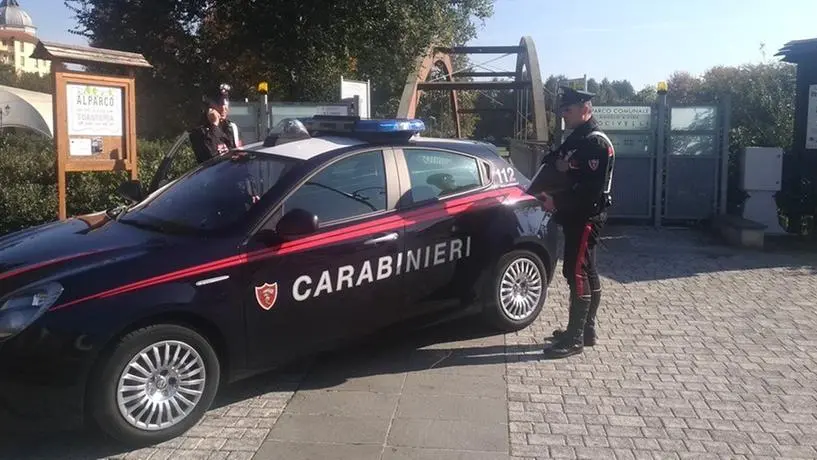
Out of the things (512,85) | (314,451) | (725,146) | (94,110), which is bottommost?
(314,451)

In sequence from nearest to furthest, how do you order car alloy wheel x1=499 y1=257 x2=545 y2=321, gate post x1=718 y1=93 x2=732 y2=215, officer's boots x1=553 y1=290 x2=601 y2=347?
officer's boots x1=553 y1=290 x2=601 y2=347 → car alloy wheel x1=499 y1=257 x2=545 y2=321 → gate post x1=718 y1=93 x2=732 y2=215

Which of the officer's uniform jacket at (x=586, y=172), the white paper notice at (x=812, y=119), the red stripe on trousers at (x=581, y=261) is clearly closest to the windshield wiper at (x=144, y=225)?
the officer's uniform jacket at (x=586, y=172)

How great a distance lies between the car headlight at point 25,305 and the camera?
3.96 meters

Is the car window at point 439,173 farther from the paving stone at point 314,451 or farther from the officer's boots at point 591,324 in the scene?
the paving stone at point 314,451

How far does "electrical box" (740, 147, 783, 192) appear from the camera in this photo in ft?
37.7

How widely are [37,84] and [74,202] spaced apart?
162ft

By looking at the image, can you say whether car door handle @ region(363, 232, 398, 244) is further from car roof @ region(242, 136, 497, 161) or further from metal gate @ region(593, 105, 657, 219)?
metal gate @ region(593, 105, 657, 219)

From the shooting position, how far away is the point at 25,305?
403 cm

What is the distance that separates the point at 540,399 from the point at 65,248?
3067mm

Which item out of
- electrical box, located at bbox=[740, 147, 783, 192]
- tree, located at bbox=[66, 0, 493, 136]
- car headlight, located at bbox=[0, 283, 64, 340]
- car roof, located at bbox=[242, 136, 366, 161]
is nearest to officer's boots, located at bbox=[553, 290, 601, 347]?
car roof, located at bbox=[242, 136, 366, 161]

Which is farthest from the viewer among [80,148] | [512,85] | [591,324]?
[512,85]

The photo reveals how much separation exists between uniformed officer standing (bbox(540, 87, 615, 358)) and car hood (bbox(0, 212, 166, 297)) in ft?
9.65

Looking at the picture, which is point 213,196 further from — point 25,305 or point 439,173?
point 439,173

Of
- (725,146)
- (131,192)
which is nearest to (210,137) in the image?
(131,192)
